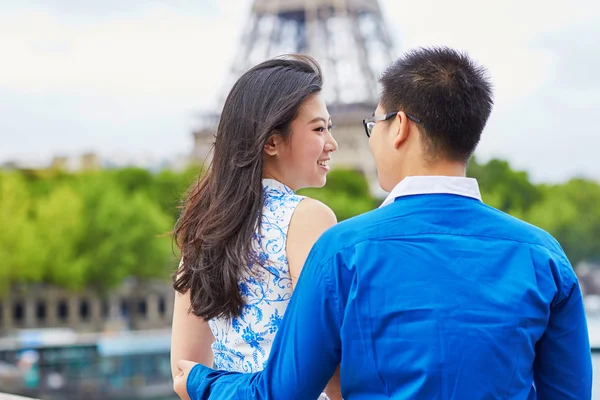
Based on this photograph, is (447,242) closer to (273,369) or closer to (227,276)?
(273,369)

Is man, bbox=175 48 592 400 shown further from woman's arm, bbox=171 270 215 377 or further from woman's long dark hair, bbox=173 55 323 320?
woman's arm, bbox=171 270 215 377

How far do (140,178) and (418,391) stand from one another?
27.9 meters

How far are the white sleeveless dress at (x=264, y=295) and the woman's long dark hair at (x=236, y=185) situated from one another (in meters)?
0.02

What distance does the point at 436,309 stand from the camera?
1384mm

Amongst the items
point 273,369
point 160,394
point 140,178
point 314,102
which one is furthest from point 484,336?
point 140,178

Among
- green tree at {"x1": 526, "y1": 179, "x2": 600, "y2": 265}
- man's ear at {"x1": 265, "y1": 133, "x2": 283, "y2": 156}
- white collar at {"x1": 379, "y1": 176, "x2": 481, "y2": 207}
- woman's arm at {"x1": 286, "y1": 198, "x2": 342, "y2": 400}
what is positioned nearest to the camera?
white collar at {"x1": 379, "y1": 176, "x2": 481, "y2": 207}

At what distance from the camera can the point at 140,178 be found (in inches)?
1130

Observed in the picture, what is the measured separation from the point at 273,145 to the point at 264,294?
33 cm

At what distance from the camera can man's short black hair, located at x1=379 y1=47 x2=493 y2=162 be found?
152 centimetres

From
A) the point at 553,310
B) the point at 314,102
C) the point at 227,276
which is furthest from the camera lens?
the point at 314,102

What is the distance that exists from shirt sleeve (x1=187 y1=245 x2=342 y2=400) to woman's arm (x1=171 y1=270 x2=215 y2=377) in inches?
16.3

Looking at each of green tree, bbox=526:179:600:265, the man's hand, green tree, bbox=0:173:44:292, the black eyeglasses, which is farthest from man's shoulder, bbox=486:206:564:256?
green tree, bbox=526:179:600:265

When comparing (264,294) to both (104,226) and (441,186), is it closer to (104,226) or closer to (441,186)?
(441,186)

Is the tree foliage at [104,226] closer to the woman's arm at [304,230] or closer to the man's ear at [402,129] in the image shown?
the woman's arm at [304,230]
